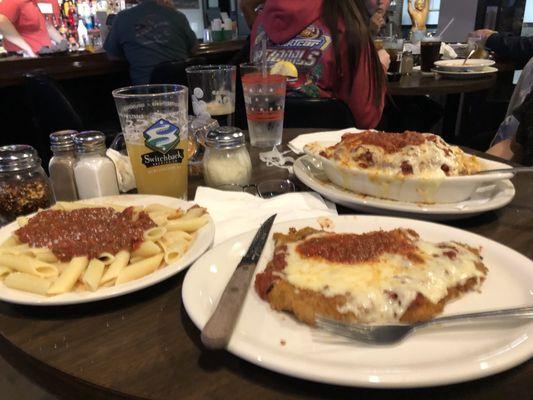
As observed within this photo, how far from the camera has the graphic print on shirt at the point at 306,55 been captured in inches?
84.3

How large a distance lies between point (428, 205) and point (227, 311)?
604mm

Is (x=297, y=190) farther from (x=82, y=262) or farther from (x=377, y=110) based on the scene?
(x=377, y=110)

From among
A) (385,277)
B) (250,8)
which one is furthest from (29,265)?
(250,8)

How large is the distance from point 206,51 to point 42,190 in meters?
3.93

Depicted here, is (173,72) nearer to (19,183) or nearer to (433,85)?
(433,85)

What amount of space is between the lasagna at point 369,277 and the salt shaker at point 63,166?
25.8 inches

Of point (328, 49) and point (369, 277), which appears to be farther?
point (328, 49)

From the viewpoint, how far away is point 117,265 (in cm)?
79

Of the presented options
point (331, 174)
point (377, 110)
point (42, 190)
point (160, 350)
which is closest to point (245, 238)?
point (160, 350)

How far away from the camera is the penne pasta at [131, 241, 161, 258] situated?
0.83 m

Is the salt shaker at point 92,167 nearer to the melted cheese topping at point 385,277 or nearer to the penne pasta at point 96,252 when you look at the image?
the penne pasta at point 96,252

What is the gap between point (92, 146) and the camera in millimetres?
1110

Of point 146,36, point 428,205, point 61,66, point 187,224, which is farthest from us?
point 146,36


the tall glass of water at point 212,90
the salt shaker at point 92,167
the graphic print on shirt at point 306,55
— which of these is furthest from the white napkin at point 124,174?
the graphic print on shirt at point 306,55
